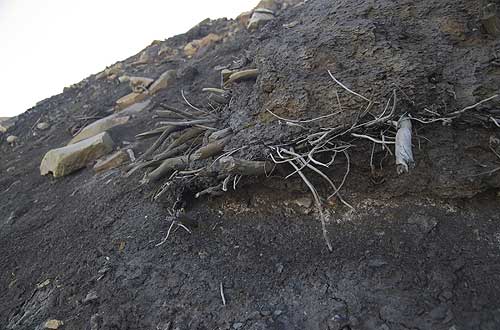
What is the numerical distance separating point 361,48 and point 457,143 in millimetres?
886

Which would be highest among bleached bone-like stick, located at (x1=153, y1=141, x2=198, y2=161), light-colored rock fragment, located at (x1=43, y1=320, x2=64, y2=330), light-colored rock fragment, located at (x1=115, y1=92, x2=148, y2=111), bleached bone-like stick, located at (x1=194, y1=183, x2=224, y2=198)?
light-colored rock fragment, located at (x1=115, y1=92, x2=148, y2=111)

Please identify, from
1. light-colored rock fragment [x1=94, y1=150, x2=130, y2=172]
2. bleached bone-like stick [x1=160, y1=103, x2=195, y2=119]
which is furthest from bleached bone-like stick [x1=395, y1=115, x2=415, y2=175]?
light-colored rock fragment [x1=94, y1=150, x2=130, y2=172]

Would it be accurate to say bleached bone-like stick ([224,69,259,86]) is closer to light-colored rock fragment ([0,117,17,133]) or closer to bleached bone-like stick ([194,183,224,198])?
bleached bone-like stick ([194,183,224,198])

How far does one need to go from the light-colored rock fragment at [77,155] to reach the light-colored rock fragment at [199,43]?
332cm

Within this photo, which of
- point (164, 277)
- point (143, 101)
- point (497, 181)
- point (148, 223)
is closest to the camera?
point (497, 181)

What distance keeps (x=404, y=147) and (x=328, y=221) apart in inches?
25.1

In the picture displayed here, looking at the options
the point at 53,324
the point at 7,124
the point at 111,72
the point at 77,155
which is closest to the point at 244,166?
the point at 53,324

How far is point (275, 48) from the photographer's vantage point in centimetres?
285

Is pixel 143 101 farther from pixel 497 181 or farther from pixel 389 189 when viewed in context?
pixel 497 181

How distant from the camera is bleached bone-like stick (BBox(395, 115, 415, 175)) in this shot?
A: 1660mm

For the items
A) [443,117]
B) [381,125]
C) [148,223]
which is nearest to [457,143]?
[443,117]

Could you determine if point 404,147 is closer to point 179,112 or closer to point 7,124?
point 179,112

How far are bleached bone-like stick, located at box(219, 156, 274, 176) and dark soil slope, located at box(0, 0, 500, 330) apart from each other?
75mm

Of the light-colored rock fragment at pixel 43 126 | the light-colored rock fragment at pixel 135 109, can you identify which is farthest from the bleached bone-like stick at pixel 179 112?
the light-colored rock fragment at pixel 43 126
